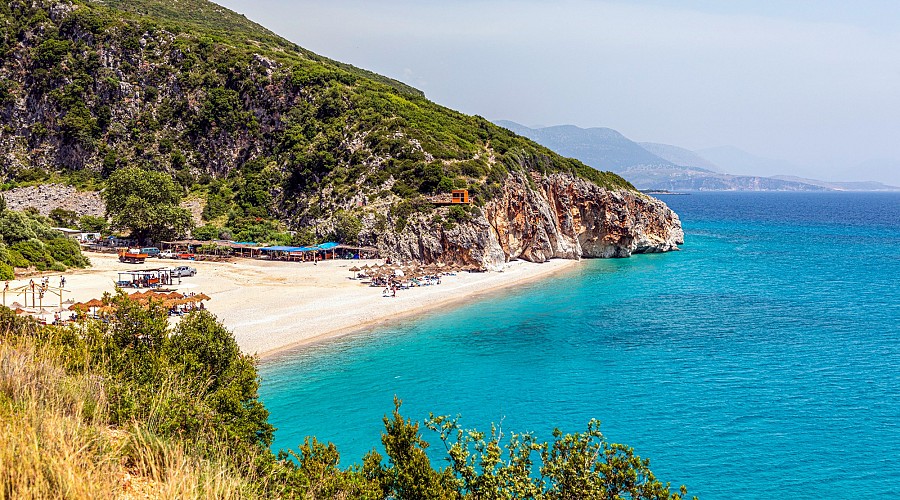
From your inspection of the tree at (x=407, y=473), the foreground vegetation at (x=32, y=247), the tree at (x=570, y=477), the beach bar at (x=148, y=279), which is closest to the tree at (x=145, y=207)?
the foreground vegetation at (x=32, y=247)

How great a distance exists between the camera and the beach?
1523 inches

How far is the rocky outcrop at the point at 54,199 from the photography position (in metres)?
83.6

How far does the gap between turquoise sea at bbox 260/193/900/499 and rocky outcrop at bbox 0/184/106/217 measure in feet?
206

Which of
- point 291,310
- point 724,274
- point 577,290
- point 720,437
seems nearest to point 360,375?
point 291,310

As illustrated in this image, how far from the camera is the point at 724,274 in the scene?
64250mm

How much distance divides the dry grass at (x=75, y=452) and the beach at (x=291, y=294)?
81.1ft

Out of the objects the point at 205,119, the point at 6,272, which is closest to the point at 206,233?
the point at 6,272

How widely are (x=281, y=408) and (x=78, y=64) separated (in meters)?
94.4

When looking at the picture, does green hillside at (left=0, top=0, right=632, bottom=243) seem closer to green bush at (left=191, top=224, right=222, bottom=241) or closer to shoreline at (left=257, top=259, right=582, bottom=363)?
green bush at (left=191, top=224, right=222, bottom=241)

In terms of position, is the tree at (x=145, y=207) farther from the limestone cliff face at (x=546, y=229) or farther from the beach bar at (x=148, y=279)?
the limestone cliff face at (x=546, y=229)

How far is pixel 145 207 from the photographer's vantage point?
69438 mm

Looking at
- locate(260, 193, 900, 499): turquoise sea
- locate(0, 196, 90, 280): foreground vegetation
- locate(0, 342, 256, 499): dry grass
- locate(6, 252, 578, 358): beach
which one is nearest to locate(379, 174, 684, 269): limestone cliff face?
locate(6, 252, 578, 358): beach

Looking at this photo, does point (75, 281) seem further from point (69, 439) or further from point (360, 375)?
point (69, 439)

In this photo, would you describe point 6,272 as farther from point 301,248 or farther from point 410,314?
point 410,314
